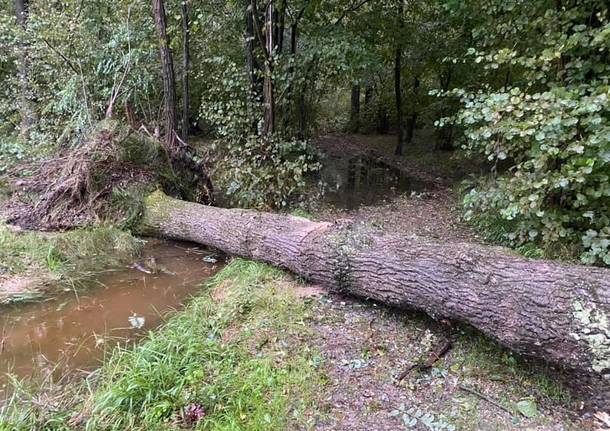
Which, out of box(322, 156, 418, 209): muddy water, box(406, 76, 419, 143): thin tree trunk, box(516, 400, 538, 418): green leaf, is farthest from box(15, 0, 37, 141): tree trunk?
box(516, 400, 538, 418): green leaf

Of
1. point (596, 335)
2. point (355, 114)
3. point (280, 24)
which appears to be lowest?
point (596, 335)

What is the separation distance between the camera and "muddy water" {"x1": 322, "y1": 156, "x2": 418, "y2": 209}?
712 centimetres

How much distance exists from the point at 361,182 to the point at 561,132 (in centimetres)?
566

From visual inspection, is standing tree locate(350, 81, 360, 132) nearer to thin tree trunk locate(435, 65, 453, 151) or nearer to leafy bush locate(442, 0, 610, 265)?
thin tree trunk locate(435, 65, 453, 151)

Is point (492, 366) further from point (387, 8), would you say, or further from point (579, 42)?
point (387, 8)

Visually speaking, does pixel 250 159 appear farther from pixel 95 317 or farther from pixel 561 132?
pixel 561 132

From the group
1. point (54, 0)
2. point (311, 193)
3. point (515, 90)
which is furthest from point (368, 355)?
point (54, 0)

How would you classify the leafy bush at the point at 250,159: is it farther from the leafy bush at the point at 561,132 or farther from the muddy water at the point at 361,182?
the leafy bush at the point at 561,132

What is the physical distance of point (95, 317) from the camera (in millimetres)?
3438

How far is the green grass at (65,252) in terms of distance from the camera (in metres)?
4.09

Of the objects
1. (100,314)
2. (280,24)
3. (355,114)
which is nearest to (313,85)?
(280,24)

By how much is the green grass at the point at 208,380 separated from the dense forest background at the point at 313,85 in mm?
2004

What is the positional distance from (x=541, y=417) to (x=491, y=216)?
2.86 meters

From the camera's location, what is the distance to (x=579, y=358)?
212cm
